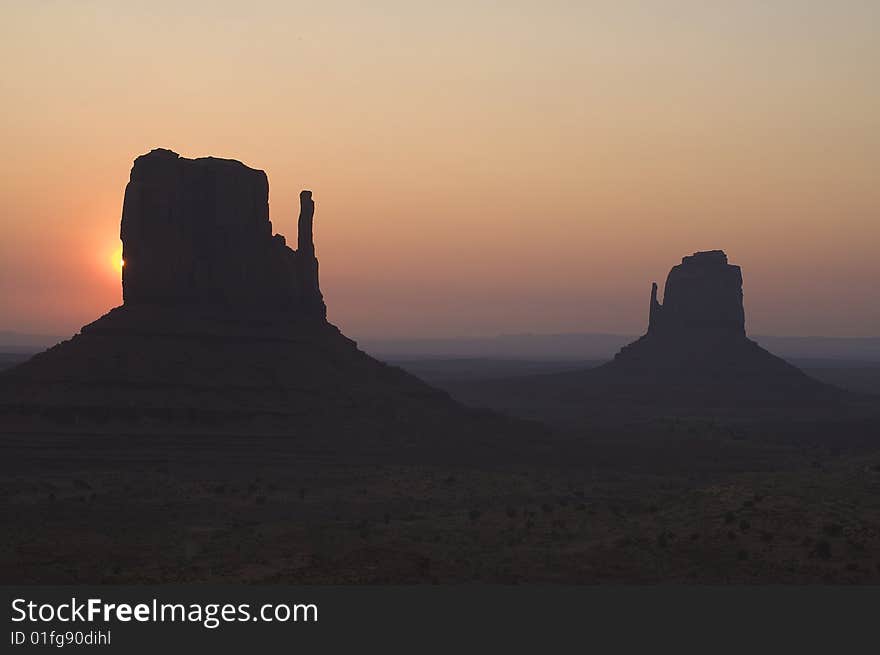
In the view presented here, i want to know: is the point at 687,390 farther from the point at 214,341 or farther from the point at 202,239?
the point at 214,341

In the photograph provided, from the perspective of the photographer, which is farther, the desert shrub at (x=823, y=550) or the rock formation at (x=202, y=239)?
the rock formation at (x=202, y=239)

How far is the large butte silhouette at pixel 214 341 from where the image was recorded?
87.8m

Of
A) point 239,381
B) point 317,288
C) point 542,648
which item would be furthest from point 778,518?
point 317,288

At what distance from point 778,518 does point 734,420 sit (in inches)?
4483

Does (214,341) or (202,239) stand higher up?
(202,239)

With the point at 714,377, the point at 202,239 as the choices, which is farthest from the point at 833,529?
the point at 714,377

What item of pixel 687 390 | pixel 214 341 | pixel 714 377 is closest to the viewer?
pixel 214 341

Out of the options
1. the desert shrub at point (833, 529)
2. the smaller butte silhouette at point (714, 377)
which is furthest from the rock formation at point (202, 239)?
the smaller butte silhouette at point (714, 377)

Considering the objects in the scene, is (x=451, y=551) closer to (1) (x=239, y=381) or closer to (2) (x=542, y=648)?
(2) (x=542, y=648)

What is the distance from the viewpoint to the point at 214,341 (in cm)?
9531

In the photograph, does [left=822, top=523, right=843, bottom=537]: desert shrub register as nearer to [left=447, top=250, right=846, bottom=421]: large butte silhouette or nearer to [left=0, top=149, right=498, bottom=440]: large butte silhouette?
[left=0, top=149, right=498, bottom=440]: large butte silhouette

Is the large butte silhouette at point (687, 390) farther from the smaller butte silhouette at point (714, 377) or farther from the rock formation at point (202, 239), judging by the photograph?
the rock formation at point (202, 239)

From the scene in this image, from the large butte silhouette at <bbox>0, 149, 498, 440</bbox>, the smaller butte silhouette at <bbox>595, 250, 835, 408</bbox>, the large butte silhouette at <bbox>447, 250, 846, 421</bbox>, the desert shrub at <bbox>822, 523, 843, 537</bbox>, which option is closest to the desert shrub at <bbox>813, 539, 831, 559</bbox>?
the desert shrub at <bbox>822, 523, 843, 537</bbox>

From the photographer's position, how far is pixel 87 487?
69062 millimetres
